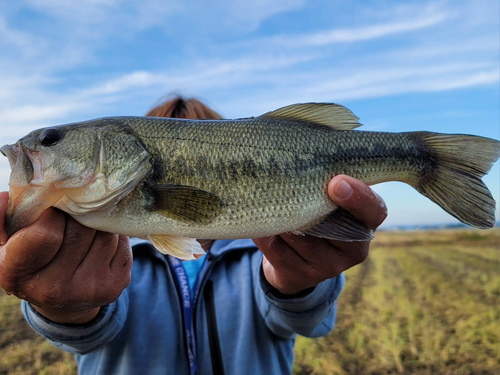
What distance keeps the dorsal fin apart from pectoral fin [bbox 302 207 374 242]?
1.67 feet

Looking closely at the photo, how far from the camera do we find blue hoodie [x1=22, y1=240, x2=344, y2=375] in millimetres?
2791

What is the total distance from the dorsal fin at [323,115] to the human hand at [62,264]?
1.18m

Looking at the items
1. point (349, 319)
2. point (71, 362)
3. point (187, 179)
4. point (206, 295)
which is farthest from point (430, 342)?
point (187, 179)

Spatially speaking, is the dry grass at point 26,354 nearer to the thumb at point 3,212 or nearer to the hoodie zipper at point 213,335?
the hoodie zipper at point 213,335

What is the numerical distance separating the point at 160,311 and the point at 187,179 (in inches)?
63.4

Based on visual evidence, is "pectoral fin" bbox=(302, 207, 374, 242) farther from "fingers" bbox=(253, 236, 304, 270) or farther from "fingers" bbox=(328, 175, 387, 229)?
"fingers" bbox=(253, 236, 304, 270)

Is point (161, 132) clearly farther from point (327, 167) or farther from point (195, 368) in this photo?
point (195, 368)

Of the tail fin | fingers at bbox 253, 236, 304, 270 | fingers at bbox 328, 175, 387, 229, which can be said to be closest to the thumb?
fingers at bbox 253, 236, 304, 270

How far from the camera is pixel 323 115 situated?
2.27 m

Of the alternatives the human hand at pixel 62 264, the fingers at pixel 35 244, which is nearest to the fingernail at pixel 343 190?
the human hand at pixel 62 264

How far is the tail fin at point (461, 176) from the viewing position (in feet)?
6.93

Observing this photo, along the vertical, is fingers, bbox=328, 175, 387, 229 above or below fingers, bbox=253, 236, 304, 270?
above

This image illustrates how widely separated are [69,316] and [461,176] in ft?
8.03

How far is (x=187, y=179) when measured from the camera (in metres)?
1.93
